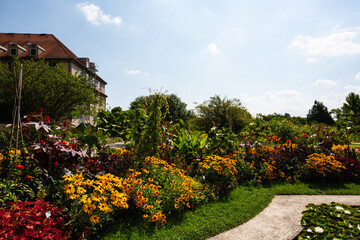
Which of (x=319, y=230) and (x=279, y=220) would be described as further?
(x=279, y=220)

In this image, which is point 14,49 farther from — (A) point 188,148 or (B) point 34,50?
(A) point 188,148

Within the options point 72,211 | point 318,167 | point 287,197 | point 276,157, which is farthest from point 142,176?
point 318,167

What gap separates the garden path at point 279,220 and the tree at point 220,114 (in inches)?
461

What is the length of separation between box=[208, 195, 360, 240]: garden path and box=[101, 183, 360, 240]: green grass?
12 cm

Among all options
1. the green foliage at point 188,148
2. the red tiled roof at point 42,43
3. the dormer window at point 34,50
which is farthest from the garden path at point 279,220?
the dormer window at point 34,50

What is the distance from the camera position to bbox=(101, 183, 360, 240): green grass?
8.36 feet

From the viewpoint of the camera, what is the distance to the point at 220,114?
16047 mm

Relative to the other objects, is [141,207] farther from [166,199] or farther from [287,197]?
[287,197]

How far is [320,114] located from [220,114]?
108 ft

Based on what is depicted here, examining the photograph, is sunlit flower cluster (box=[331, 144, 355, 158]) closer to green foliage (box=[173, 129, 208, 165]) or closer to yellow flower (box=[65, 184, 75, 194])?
green foliage (box=[173, 129, 208, 165])

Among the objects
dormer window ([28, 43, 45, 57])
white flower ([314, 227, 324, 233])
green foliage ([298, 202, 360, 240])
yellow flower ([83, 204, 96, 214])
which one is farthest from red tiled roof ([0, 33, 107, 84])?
white flower ([314, 227, 324, 233])

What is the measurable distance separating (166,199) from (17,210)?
178 cm

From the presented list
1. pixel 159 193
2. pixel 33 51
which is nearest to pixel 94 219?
pixel 159 193

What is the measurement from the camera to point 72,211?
7.59 feet
